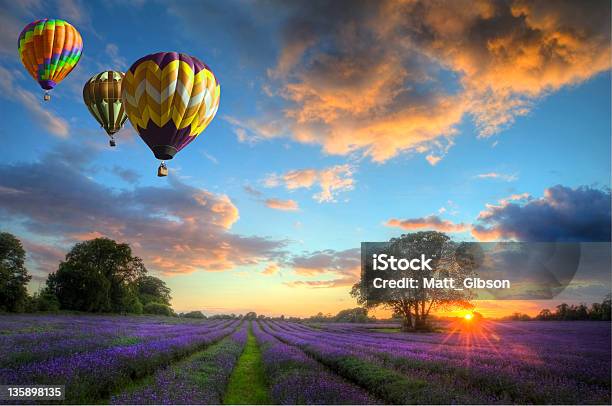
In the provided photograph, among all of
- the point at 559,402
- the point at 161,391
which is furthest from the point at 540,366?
the point at 161,391

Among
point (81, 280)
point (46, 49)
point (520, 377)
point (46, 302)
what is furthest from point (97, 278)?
point (520, 377)

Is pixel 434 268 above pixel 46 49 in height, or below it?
below

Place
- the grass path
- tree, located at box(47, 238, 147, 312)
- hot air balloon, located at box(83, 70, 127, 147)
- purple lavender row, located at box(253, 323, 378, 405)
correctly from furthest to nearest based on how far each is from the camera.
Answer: tree, located at box(47, 238, 147, 312) < hot air balloon, located at box(83, 70, 127, 147) < the grass path < purple lavender row, located at box(253, 323, 378, 405)

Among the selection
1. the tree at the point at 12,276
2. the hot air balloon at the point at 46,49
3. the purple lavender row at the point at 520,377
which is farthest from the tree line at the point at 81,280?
the purple lavender row at the point at 520,377

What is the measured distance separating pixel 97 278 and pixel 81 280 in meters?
1.94

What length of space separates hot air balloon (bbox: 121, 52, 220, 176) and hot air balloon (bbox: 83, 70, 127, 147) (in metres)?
4.51

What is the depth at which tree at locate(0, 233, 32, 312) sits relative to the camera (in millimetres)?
37812

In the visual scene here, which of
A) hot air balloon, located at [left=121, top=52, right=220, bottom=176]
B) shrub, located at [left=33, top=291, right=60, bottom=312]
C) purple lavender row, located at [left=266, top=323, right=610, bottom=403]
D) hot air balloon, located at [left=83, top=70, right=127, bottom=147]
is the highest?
hot air balloon, located at [left=83, top=70, right=127, bottom=147]

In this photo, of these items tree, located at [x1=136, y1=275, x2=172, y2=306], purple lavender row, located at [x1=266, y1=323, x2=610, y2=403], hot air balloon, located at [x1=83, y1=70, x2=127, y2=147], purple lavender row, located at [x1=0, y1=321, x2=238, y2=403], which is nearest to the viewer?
purple lavender row, located at [x1=266, y1=323, x2=610, y2=403]

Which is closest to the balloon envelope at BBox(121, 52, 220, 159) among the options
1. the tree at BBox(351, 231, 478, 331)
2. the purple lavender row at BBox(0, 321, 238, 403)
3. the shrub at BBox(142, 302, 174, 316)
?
the purple lavender row at BBox(0, 321, 238, 403)

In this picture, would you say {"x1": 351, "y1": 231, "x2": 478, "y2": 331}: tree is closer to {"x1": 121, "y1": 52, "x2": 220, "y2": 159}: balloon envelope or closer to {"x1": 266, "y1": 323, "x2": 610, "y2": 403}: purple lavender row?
{"x1": 266, "y1": 323, "x2": 610, "y2": 403}: purple lavender row

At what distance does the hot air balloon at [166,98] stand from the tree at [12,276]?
1372 inches

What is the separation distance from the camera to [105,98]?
60.3 ft

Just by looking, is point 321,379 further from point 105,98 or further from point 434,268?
point 434,268
